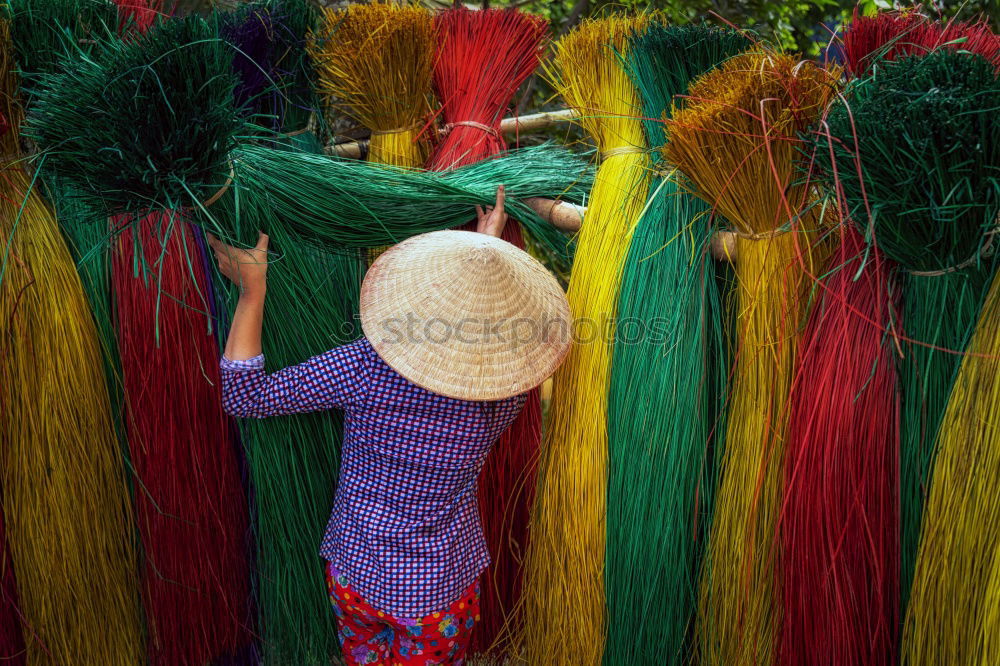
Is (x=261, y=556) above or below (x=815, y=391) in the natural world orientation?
below

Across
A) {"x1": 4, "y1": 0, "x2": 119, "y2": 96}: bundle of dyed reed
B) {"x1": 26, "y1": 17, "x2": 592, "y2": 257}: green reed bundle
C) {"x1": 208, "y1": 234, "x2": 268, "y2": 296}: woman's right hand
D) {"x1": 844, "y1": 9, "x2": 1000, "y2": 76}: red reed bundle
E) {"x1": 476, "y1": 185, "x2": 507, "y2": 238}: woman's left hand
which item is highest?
{"x1": 844, "y1": 9, "x2": 1000, "y2": 76}: red reed bundle

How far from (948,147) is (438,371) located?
0.88m

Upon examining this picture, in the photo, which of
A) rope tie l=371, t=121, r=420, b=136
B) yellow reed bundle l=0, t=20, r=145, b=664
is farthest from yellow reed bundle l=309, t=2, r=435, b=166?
yellow reed bundle l=0, t=20, r=145, b=664

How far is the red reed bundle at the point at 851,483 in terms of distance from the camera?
4.62 feet

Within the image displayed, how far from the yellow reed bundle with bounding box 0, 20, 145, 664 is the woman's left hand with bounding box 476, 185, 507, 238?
2.77 ft

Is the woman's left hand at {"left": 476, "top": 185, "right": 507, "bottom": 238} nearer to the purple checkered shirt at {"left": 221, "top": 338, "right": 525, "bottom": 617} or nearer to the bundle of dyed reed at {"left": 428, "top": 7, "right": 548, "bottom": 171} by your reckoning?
the bundle of dyed reed at {"left": 428, "top": 7, "right": 548, "bottom": 171}

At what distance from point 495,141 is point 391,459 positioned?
0.92 meters

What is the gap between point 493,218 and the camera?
1.82 meters

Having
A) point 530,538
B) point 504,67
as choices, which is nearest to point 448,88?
point 504,67

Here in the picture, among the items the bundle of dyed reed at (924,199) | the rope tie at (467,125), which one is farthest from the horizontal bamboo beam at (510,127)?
the bundle of dyed reed at (924,199)

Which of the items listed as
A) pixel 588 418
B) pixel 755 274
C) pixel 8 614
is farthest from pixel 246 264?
pixel 755 274

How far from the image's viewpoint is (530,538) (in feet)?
5.82

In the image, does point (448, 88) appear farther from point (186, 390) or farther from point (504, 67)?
point (186, 390)

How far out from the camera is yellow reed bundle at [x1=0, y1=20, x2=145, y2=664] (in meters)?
1.59
